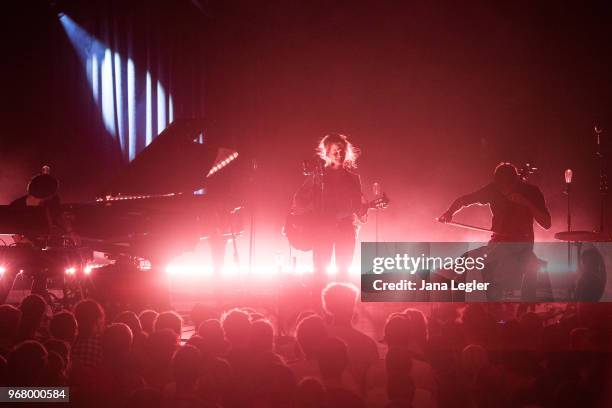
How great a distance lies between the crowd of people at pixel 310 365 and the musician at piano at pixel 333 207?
6.68ft

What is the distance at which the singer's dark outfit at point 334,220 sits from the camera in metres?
5.29

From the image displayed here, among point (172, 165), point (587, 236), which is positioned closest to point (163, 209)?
point (172, 165)

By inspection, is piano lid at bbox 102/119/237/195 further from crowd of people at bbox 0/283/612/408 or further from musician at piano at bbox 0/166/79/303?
crowd of people at bbox 0/283/612/408

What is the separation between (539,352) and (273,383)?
136 centimetres

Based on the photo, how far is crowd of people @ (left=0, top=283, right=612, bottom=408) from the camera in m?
2.31

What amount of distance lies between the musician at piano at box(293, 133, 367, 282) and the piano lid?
3.59ft

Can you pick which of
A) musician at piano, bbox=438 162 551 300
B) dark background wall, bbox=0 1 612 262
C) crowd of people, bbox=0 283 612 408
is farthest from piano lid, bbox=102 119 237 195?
dark background wall, bbox=0 1 612 262

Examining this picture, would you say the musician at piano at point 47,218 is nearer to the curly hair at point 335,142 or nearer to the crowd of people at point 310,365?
the crowd of people at point 310,365

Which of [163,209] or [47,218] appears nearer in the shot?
[47,218]

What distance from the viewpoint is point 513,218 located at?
5441 mm

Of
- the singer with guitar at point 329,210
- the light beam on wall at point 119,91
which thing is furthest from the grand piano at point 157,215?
the light beam on wall at point 119,91

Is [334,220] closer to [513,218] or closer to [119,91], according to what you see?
[513,218]

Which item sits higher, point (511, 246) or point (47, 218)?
point (47, 218)

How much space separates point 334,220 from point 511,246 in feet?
5.39
